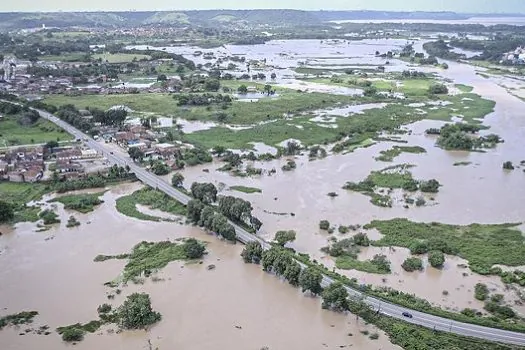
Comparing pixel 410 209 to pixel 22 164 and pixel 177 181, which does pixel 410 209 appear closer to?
pixel 177 181

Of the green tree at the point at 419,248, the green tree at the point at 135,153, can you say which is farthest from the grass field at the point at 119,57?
the green tree at the point at 419,248

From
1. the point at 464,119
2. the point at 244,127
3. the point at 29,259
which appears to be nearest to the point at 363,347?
the point at 29,259

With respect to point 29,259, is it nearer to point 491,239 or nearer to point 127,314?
point 127,314

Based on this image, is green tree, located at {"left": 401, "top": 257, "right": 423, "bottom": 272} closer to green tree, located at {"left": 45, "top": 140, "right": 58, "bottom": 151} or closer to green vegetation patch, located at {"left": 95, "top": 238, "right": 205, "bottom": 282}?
green vegetation patch, located at {"left": 95, "top": 238, "right": 205, "bottom": 282}

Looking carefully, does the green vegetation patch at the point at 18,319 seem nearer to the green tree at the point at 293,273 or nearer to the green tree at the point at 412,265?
the green tree at the point at 293,273

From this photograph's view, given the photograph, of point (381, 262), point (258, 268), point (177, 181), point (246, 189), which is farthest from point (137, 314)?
point (246, 189)

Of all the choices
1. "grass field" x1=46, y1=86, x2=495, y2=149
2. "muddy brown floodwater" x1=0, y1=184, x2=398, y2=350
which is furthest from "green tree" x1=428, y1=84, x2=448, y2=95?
"muddy brown floodwater" x1=0, y1=184, x2=398, y2=350
